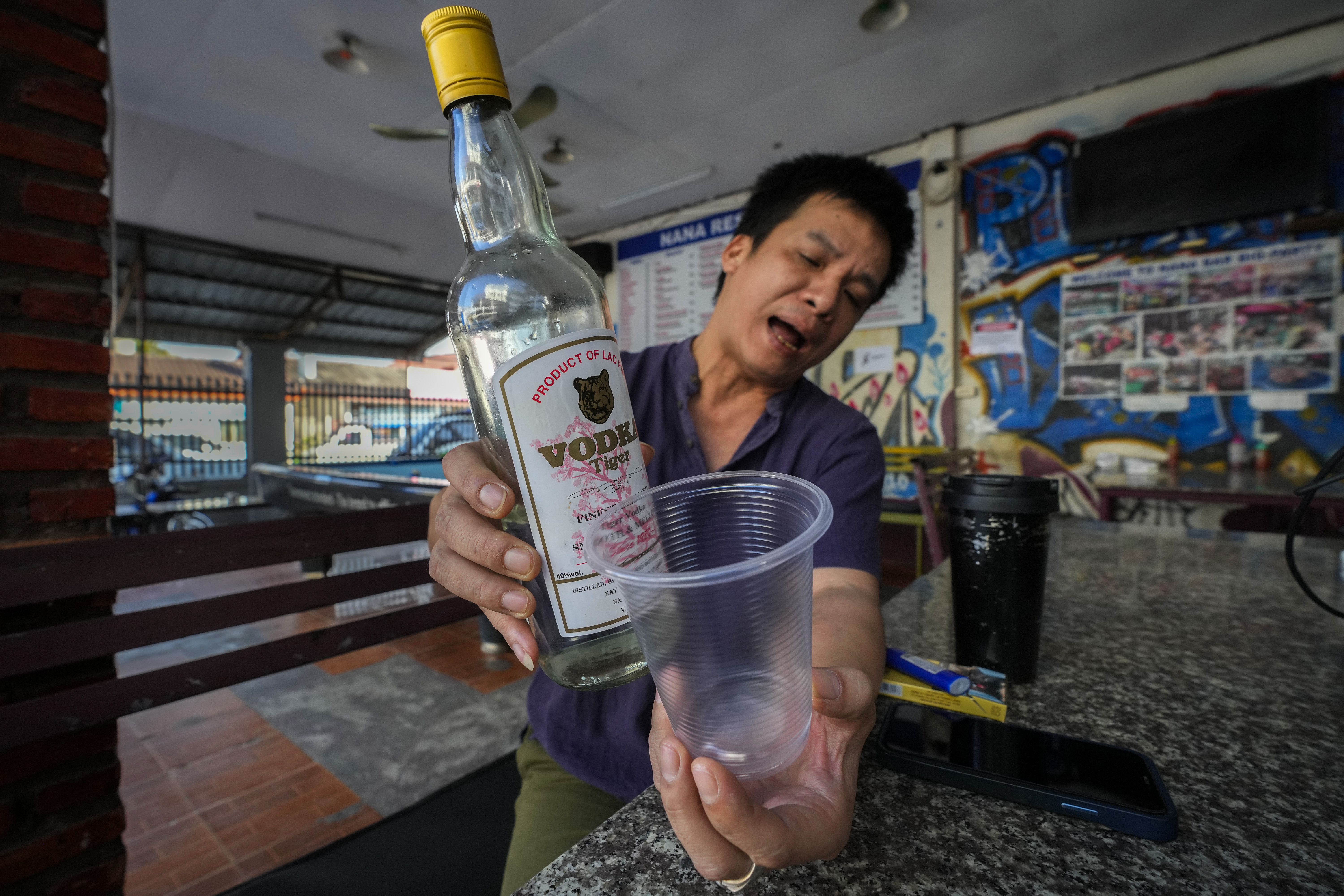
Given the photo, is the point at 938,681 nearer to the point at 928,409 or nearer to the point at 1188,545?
the point at 1188,545

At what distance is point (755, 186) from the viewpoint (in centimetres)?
120

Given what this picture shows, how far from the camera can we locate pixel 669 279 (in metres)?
4.93

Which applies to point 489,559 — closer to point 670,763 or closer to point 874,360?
point 670,763

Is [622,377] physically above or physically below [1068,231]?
below

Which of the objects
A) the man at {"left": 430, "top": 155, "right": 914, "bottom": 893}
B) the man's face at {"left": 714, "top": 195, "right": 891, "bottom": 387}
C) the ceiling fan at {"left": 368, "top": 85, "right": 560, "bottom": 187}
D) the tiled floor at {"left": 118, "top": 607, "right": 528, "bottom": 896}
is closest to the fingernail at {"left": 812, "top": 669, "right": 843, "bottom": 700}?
the man at {"left": 430, "top": 155, "right": 914, "bottom": 893}

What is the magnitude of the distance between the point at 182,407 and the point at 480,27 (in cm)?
1160

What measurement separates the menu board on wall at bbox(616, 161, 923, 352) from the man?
3.37 metres

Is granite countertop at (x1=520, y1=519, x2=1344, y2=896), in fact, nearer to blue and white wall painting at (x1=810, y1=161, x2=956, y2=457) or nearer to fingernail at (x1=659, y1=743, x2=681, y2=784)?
fingernail at (x1=659, y1=743, x2=681, y2=784)

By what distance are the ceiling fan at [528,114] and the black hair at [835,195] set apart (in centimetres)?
184

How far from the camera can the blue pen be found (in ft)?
1.99

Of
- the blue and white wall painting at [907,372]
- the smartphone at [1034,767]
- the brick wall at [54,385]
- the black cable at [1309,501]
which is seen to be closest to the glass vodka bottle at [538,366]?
the smartphone at [1034,767]

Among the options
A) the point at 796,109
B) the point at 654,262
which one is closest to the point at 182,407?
the point at 654,262

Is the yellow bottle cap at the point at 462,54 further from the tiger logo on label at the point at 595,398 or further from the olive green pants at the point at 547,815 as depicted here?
the olive green pants at the point at 547,815

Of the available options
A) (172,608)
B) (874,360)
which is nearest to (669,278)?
(874,360)
